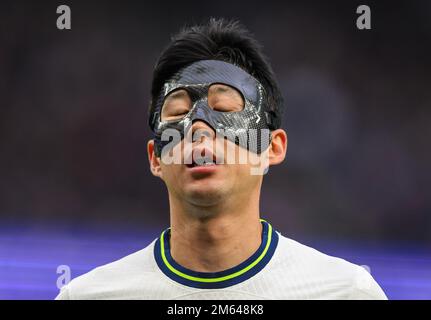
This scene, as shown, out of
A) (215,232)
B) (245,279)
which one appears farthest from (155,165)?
(245,279)

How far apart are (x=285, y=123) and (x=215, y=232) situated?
13.9 feet

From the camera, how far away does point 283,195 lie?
717cm

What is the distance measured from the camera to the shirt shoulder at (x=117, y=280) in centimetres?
341

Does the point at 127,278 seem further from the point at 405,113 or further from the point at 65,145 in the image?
the point at 405,113

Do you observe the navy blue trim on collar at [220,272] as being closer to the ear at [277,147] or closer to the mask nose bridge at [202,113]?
the ear at [277,147]

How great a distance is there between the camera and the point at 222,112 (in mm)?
3307

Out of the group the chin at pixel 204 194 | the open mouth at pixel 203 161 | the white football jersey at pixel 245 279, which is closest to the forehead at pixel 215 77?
the open mouth at pixel 203 161

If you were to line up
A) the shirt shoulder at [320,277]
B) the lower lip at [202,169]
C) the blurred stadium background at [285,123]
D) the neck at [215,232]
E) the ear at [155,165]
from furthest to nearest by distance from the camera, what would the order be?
the blurred stadium background at [285,123] → the ear at [155,165] → the shirt shoulder at [320,277] → the neck at [215,232] → the lower lip at [202,169]

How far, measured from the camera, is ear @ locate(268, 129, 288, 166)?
11.4ft

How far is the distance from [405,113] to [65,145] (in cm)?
365

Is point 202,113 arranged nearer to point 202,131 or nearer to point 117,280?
point 202,131

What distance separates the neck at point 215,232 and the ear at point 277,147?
0.80 ft

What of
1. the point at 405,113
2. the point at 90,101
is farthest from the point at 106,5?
the point at 405,113

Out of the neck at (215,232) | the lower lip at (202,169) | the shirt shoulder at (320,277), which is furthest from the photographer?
the shirt shoulder at (320,277)
